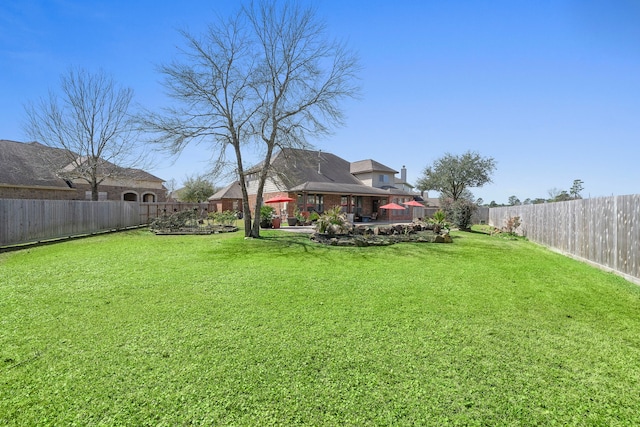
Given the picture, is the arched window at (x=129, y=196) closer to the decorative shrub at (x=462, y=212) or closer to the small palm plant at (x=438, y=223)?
the small palm plant at (x=438, y=223)

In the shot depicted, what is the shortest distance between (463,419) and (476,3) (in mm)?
11185

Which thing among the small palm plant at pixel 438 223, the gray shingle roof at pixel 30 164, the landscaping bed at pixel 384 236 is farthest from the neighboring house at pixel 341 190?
the gray shingle roof at pixel 30 164

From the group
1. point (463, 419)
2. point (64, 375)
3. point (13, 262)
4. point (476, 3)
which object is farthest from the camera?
point (476, 3)

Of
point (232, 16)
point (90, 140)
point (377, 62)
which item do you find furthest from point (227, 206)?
point (377, 62)

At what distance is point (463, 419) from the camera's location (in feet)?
7.47

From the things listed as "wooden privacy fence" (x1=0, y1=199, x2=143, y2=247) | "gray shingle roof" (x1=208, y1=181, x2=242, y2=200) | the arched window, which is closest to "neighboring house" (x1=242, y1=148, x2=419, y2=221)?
"gray shingle roof" (x1=208, y1=181, x2=242, y2=200)

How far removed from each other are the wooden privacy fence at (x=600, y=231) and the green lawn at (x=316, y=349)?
75 cm

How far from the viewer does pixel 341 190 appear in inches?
1118

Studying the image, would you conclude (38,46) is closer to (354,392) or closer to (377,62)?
(377,62)

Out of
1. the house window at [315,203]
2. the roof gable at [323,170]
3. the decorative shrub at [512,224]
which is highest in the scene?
the roof gable at [323,170]

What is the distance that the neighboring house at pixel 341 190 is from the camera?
27484 millimetres

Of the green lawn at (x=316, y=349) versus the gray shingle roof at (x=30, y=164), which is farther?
the gray shingle roof at (x=30, y=164)

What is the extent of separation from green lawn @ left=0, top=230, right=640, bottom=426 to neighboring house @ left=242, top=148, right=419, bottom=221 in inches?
691

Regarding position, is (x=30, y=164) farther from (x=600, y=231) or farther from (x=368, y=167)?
(x=600, y=231)
